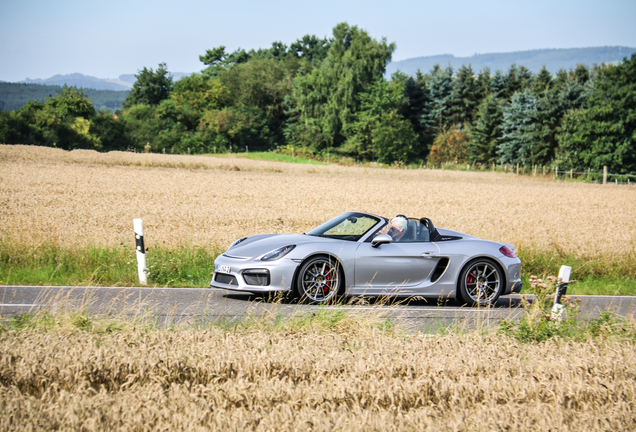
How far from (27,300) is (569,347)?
6.98 meters

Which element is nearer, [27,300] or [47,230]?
[27,300]

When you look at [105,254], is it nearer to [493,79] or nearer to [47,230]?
[47,230]

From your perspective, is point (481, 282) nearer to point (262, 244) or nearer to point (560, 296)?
point (560, 296)

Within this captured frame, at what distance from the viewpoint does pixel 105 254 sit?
417 inches

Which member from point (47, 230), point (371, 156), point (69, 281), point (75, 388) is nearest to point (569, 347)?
point (75, 388)

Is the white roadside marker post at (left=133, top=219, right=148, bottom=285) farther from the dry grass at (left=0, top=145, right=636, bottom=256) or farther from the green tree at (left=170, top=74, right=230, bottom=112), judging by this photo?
the green tree at (left=170, top=74, right=230, bottom=112)

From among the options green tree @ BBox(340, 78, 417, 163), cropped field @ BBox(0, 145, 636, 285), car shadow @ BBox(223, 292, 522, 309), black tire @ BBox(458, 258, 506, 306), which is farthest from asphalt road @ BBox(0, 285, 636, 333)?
green tree @ BBox(340, 78, 417, 163)

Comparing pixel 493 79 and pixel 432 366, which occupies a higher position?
pixel 493 79

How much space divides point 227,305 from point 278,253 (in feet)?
3.34

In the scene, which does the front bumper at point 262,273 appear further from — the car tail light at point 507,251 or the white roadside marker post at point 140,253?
the car tail light at point 507,251

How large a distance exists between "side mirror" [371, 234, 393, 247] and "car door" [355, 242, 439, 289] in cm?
7

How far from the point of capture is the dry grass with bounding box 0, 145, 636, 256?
13.4 metres

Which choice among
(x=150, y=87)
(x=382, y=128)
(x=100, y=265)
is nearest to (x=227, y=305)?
(x=100, y=265)

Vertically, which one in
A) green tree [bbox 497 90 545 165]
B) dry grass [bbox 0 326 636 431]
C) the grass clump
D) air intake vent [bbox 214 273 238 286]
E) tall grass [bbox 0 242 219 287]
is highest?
green tree [bbox 497 90 545 165]
